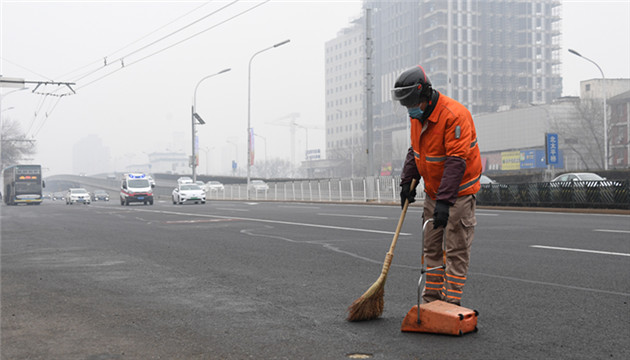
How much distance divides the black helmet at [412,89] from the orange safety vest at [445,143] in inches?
4.9

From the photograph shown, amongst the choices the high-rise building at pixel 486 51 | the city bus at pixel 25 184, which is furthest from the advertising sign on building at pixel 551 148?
the high-rise building at pixel 486 51

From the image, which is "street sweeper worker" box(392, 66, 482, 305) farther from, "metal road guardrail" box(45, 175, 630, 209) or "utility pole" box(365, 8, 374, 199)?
"utility pole" box(365, 8, 374, 199)

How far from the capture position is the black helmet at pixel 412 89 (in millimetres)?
4465

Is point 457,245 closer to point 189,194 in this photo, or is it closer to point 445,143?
point 445,143

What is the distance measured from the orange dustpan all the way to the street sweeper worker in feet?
0.86

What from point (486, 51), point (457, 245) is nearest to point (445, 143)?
point (457, 245)

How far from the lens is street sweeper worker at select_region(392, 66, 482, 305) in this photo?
4.36m

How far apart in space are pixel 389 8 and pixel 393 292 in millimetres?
138526

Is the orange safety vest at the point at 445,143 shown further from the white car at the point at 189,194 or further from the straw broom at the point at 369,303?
the white car at the point at 189,194

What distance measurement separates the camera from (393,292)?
5961mm

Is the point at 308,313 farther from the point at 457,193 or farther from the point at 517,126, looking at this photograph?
the point at 517,126

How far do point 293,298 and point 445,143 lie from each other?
2183 mm

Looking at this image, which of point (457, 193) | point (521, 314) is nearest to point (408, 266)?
point (521, 314)

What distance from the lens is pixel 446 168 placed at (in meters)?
4.39
